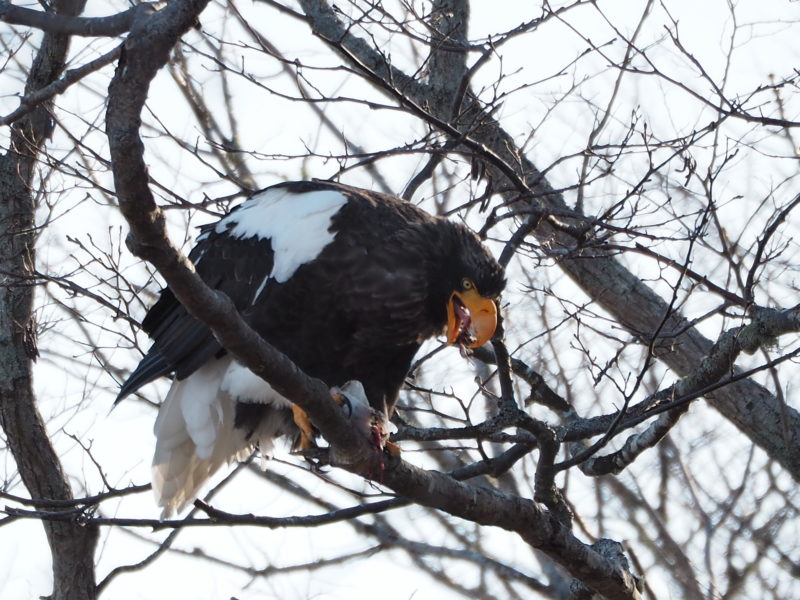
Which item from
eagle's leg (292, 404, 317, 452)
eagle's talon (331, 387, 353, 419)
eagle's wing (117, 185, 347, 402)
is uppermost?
eagle's wing (117, 185, 347, 402)

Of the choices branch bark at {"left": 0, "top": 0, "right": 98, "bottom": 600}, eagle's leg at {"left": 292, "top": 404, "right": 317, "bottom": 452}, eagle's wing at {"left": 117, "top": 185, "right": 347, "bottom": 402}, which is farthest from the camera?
branch bark at {"left": 0, "top": 0, "right": 98, "bottom": 600}

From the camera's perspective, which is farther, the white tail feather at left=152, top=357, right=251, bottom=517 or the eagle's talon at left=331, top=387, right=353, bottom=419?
the white tail feather at left=152, top=357, right=251, bottom=517

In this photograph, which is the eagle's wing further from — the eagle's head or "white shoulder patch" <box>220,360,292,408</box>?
the eagle's head

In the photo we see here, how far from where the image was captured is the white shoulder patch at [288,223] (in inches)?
Answer: 166

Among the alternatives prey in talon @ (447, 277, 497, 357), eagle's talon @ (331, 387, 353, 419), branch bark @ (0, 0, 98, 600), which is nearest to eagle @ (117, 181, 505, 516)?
prey in talon @ (447, 277, 497, 357)

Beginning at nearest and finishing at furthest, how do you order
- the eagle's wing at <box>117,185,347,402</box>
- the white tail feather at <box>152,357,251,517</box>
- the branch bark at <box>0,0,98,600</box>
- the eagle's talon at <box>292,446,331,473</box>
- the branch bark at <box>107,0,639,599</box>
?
the branch bark at <box>107,0,639,599</box> < the eagle's talon at <box>292,446,331,473</box> < the eagle's wing at <box>117,185,347,402</box> < the white tail feather at <box>152,357,251,517</box> < the branch bark at <box>0,0,98,600</box>

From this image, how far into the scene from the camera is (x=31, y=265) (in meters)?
4.96

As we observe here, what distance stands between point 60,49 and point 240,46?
0.81 meters

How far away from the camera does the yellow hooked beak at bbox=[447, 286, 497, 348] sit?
4075mm

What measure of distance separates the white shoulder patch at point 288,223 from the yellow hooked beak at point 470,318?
1.81ft

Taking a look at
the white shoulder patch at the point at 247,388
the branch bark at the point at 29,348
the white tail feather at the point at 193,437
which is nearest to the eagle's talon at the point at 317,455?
the white shoulder patch at the point at 247,388

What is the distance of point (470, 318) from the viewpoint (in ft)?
13.8

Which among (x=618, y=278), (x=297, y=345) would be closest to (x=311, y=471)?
(x=297, y=345)

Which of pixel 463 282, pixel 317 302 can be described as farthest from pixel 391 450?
pixel 463 282
